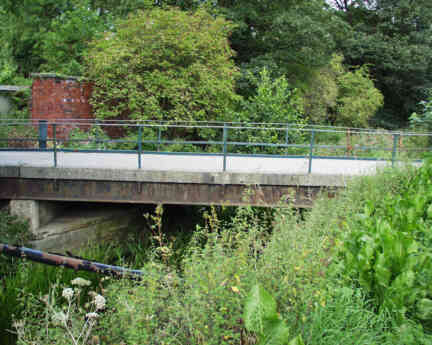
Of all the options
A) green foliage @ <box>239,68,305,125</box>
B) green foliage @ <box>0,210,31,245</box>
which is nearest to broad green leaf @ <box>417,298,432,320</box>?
green foliage @ <box>0,210,31,245</box>

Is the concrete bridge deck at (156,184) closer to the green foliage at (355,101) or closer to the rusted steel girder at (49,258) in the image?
the rusted steel girder at (49,258)

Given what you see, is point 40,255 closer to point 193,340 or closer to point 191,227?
point 193,340

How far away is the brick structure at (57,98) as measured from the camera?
12586mm

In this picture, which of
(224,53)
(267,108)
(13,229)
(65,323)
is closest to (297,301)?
(65,323)

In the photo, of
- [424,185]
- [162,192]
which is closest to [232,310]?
[424,185]

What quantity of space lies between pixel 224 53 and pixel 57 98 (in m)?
5.77

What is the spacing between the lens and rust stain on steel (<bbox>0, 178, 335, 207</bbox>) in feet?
24.3

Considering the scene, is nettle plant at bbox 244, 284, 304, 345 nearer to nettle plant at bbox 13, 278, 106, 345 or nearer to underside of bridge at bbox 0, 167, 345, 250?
nettle plant at bbox 13, 278, 106, 345

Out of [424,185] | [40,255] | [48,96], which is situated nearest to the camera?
[40,255]

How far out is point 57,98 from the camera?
12.7 meters

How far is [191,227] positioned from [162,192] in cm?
224

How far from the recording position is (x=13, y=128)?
1480cm

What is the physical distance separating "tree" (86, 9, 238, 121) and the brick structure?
1.94ft

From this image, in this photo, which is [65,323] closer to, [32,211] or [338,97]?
[32,211]
